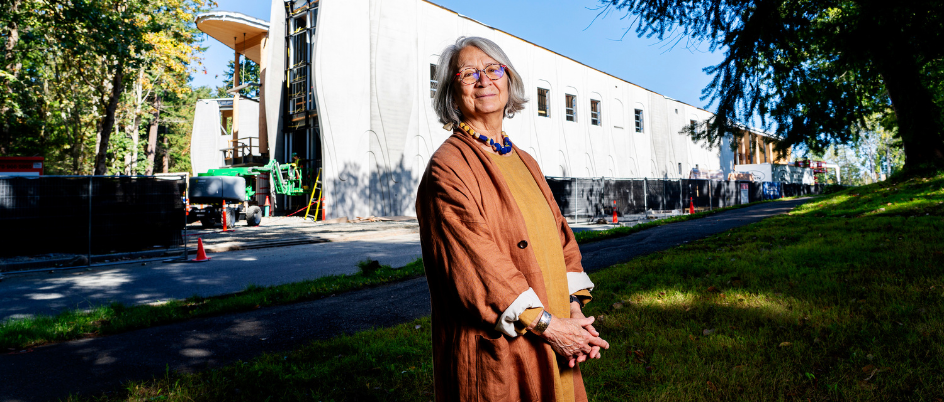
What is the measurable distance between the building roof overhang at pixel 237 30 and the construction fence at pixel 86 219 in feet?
65.6

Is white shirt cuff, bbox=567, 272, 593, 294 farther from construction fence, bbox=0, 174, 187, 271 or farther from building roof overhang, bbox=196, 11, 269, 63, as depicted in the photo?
building roof overhang, bbox=196, 11, 269, 63

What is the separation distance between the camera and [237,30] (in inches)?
1141

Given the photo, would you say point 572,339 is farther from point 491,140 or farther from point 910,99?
point 910,99

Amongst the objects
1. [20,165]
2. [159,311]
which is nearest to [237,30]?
[20,165]

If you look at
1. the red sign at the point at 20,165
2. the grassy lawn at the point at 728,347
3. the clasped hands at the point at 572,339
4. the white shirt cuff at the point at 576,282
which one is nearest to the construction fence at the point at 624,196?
the grassy lawn at the point at 728,347

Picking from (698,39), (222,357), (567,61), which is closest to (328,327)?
(222,357)

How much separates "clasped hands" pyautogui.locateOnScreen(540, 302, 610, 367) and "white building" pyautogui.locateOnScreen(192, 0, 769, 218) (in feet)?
64.9

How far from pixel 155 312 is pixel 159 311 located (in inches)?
2.0

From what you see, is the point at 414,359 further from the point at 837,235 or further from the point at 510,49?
the point at 510,49

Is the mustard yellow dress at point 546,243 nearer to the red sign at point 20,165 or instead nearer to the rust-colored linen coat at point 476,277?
the rust-colored linen coat at point 476,277

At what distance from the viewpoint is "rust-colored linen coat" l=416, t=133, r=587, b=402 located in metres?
1.57

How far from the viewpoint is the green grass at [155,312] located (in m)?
4.89

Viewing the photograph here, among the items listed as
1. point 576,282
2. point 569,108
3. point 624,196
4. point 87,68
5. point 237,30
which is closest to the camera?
point 576,282

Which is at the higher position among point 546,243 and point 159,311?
point 546,243
